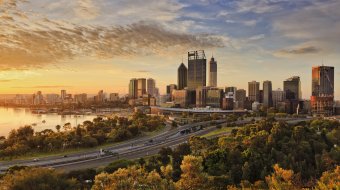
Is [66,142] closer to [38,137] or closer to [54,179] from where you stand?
[38,137]

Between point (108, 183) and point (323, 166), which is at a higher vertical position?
point (108, 183)

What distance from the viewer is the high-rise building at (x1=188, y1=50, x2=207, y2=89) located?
90.1m

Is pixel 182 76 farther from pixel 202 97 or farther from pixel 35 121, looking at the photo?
pixel 35 121

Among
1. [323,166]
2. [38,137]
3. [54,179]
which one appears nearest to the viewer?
[54,179]

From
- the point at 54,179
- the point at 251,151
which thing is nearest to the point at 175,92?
the point at 251,151

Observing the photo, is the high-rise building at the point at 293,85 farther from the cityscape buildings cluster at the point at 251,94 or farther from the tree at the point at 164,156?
the tree at the point at 164,156

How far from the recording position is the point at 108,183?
770 centimetres

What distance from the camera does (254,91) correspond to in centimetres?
8412

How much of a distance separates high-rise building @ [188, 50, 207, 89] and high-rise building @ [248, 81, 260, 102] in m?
12.3

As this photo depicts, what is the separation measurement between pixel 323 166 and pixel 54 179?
12.9 meters

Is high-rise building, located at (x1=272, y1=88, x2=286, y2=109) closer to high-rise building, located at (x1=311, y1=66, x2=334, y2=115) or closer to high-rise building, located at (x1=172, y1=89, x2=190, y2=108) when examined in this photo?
high-rise building, located at (x1=311, y1=66, x2=334, y2=115)

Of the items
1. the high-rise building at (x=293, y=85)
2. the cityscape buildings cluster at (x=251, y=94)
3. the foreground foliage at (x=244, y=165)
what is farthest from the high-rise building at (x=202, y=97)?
the foreground foliage at (x=244, y=165)

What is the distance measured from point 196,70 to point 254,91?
1681 centimetres

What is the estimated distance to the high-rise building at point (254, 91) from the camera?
272 ft
